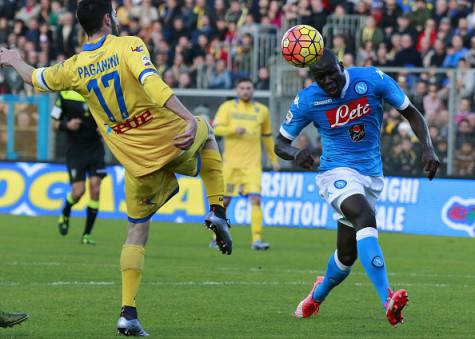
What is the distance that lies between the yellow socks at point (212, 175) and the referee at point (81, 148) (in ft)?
27.2

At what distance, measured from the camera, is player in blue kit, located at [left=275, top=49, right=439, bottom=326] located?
359 inches

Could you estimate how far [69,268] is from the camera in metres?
13.4

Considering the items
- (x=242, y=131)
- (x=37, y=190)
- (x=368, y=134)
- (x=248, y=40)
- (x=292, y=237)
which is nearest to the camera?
(x=368, y=134)

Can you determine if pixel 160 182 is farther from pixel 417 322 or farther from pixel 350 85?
pixel 417 322

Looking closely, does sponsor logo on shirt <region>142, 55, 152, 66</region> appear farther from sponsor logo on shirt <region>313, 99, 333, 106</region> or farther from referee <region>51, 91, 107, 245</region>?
referee <region>51, 91, 107, 245</region>

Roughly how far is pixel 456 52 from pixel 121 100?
15422 mm

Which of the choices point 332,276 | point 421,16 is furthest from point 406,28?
point 332,276

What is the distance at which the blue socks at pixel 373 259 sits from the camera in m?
8.58

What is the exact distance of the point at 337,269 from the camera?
951cm

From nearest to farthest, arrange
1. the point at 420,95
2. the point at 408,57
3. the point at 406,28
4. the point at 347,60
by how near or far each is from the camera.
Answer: the point at 420,95, the point at 347,60, the point at 408,57, the point at 406,28

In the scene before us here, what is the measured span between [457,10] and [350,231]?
1557 cm

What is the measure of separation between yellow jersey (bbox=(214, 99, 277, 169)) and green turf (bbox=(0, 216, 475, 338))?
133cm

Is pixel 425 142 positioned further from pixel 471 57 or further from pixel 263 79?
pixel 263 79

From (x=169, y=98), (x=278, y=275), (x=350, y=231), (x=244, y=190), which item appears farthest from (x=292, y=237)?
(x=169, y=98)
